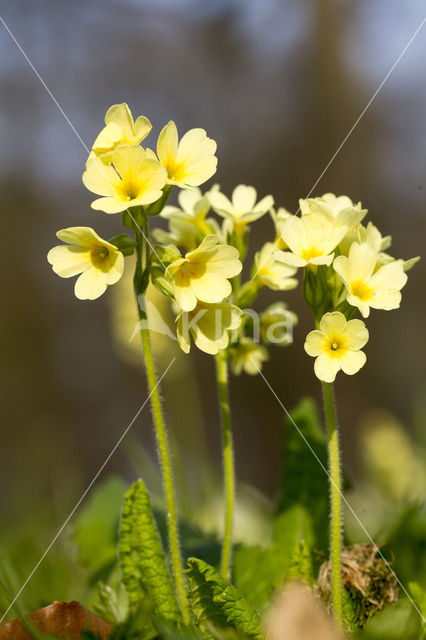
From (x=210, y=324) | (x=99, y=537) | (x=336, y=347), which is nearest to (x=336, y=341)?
(x=336, y=347)

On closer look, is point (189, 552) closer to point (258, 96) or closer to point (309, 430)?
point (309, 430)

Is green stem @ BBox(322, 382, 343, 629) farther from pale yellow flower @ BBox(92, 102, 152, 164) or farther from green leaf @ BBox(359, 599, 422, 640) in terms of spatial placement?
pale yellow flower @ BBox(92, 102, 152, 164)

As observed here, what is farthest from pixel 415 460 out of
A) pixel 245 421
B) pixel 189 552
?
pixel 245 421

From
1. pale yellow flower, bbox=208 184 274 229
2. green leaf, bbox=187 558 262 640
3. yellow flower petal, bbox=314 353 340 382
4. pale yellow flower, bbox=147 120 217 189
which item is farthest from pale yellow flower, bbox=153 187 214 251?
green leaf, bbox=187 558 262 640

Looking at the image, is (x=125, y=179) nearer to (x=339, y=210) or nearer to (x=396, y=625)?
(x=339, y=210)

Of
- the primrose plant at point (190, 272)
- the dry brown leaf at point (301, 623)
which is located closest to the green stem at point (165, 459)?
the primrose plant at point (190, 272)

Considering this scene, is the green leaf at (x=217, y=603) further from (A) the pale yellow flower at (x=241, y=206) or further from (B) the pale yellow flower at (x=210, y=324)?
(A) the pale yellow flower at (x=241, y=206)
